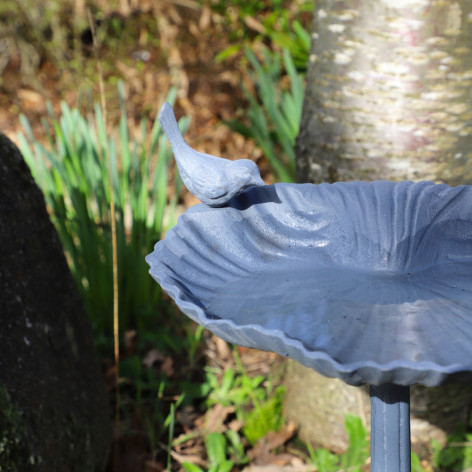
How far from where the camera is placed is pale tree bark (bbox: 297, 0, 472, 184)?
1651 millimetres

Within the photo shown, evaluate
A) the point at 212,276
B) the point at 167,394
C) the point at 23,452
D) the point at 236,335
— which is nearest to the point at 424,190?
the point at 212,276

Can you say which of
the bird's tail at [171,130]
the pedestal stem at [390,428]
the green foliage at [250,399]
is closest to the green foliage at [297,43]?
the green foliage at [250,399]

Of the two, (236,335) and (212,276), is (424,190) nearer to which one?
(212,276)

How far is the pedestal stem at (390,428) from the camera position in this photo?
119cm

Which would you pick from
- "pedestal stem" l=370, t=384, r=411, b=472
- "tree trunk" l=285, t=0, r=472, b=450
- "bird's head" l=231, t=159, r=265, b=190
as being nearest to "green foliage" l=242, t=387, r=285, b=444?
"tree trunk" l=285, t=0, r=472, b=450

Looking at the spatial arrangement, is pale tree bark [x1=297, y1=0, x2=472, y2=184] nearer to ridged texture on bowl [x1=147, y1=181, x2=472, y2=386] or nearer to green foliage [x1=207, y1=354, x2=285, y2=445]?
ridged texture on bowl [x1=147, y1=181, x2=472, y2=386]

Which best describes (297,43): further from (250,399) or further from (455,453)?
(455,453)

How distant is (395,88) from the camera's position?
1.69m

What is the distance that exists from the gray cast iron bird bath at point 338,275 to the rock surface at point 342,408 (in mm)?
687

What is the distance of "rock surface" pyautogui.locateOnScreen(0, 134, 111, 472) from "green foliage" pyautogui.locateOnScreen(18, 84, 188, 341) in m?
0.44

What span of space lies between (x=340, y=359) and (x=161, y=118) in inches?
22.3

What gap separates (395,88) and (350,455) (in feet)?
3.49

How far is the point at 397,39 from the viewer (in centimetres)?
166

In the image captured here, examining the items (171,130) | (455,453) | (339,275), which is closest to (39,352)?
(171,130)
